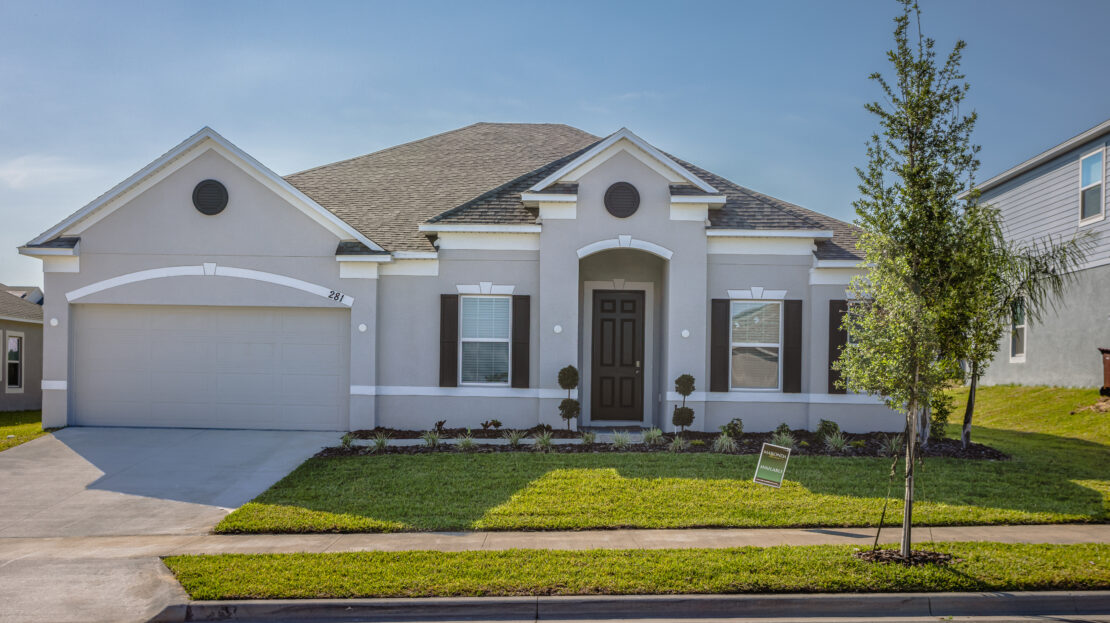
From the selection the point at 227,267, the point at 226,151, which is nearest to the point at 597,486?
the point at 227,267

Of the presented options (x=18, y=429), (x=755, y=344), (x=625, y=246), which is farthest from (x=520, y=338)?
(x=18, y=429)

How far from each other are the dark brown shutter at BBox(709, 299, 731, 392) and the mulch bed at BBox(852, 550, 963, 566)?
698 cm

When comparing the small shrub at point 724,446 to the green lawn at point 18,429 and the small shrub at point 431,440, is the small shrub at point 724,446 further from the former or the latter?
the green lawn at point 18,429

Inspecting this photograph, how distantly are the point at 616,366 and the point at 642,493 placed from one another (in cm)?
582

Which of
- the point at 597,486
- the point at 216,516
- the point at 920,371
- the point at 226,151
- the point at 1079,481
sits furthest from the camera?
the point at 226,151

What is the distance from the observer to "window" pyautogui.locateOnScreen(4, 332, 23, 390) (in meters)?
21.0

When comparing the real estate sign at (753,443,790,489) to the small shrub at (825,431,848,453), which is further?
the small shrub at (825,431,848,453)

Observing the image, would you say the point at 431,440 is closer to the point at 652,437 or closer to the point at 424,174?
the point at 652,437

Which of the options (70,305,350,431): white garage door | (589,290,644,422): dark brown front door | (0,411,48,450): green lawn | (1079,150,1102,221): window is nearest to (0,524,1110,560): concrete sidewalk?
(0,411,48,450): green lawn

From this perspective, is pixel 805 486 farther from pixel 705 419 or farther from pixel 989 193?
pixel 989 193

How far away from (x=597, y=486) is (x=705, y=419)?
15.9 feet

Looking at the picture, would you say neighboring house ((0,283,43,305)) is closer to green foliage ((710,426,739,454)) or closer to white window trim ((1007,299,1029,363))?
green foliage ((710,426,739,454))

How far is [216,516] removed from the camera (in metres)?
8.80

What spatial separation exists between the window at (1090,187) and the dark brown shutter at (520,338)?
47.0ft
